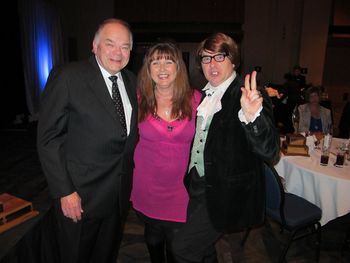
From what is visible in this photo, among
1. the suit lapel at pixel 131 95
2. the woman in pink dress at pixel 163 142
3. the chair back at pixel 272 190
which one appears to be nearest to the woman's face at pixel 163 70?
the woman in pink dress at pixel 163 142

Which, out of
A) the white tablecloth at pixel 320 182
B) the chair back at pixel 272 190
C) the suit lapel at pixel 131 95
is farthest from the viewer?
the white tablecloth at pixel 320 182

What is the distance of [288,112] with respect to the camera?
5.55 metres

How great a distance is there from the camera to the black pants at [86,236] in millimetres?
1751

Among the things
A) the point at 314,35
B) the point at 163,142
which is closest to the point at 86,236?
the point at 163,142

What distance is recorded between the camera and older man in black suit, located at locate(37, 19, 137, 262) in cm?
157

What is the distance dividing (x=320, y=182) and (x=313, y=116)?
1677mm

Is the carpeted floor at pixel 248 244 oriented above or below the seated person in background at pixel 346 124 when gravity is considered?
below

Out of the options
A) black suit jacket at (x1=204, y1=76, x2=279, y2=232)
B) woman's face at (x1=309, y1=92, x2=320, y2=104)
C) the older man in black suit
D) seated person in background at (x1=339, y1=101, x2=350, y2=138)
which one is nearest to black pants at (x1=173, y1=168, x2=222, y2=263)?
black suit jacket at (x1=204, y1=76, x2=279, y2=232)

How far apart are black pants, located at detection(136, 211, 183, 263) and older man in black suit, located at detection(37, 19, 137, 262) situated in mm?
258

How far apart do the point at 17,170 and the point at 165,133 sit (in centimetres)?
358

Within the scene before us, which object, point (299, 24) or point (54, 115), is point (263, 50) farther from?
point (54, 115)

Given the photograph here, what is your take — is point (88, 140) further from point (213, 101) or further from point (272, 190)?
point (272, 190)

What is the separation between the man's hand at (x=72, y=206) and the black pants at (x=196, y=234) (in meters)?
0.58

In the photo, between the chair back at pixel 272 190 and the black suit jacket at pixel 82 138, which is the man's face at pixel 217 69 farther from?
the chair back at pixel 272 190
